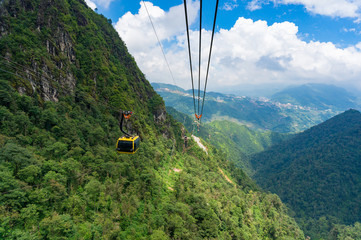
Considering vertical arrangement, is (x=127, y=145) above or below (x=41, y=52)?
below

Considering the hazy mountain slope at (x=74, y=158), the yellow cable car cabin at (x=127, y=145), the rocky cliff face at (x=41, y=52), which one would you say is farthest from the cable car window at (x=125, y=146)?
the rocky cliff face at (x=41, y=52)

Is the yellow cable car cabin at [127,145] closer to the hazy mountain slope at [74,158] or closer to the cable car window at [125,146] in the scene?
the cable car window at [125,146]

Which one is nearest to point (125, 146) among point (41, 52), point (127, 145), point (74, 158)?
point (127, 145)

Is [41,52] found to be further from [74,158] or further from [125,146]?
[125,146]

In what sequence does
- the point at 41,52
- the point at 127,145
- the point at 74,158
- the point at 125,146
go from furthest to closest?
the point at 41,52, the point at 74,158, the point at 125,146, the point at 127,145

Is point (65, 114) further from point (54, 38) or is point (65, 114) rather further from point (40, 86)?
point (54, 38)

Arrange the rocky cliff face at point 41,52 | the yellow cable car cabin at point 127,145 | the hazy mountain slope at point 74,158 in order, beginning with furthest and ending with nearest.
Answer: the rocky cliff face at point 41,52, the hazy mountain slope at point 74,158, the yellow cable car cabin at point 127,145

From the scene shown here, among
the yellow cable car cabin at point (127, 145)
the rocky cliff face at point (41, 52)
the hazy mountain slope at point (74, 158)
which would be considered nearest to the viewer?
the yellow cable car cabin at point (127, 145)

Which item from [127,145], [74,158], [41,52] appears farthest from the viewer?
[41,52]

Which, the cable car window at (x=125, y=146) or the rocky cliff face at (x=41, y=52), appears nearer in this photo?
the cable car window at (x=125, y=146)
